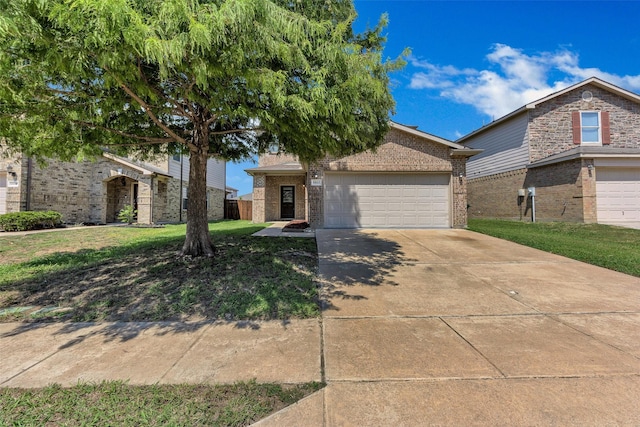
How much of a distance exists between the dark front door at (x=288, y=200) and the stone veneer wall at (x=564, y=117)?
1277 centimetres

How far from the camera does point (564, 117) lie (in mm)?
14875

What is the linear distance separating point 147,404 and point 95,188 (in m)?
17.0

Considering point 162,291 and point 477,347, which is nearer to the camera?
point 477,347

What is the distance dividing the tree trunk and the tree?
0.10 m

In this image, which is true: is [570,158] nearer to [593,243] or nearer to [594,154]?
[594,154]

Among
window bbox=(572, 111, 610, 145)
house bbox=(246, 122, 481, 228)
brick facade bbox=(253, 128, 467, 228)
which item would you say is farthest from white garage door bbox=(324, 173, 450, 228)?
window bbox=(572, 111, 610, 145)

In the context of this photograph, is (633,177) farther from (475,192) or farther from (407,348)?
(407,348)

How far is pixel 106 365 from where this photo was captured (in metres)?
2.73

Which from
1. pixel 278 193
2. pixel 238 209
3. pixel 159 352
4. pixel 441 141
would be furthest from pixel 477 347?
pixel 238 209

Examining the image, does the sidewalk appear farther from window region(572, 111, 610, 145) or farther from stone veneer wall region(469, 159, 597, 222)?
window region(572, 111, 610, 145)

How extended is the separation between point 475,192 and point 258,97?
62.4 feet

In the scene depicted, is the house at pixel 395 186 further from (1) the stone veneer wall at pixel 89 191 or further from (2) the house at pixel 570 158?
(1) the stone veneer wall at pixel 89 191

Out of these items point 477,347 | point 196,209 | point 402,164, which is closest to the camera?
point 477,347

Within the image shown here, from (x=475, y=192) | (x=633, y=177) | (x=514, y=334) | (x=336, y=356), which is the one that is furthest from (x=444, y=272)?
(x=475, y=192)
